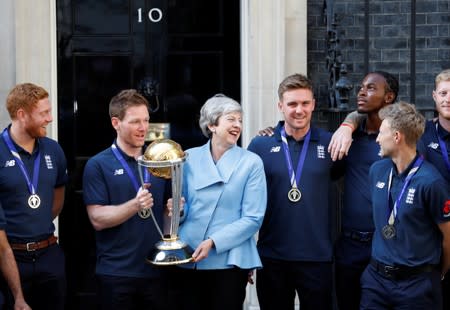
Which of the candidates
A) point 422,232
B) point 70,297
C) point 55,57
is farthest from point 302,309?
point 55,57

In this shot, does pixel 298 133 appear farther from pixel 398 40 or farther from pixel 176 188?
pixel 398 40

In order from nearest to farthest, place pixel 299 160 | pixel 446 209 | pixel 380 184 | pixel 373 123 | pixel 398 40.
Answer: pixel 446 209
pixel 380 184
pixel 299 160
pixel 373 123
pixel 398 40

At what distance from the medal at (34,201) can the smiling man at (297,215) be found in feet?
4.22

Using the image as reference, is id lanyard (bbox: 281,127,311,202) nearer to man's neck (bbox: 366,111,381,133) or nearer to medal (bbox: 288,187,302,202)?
medal (bbox: 288,187,302,202)

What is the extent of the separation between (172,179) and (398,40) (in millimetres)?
3109

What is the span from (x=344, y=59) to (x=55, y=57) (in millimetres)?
2210

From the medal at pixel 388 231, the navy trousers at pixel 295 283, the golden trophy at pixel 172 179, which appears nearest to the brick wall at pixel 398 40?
the navy trousers at pixel 295 283

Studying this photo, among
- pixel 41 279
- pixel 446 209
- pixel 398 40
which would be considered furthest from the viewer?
pixel 398 40

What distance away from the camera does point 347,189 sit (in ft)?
→ 17.1

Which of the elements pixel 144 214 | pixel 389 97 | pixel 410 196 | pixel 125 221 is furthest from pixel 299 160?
pixel 125 221

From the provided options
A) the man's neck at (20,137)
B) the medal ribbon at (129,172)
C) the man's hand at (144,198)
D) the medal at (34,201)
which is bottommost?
the medal at (34,201)

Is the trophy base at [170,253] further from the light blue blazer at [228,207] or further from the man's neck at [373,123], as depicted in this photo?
the man's neck at [373,123]

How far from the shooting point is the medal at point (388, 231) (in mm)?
4605

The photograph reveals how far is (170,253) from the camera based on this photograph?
4.57 meters
